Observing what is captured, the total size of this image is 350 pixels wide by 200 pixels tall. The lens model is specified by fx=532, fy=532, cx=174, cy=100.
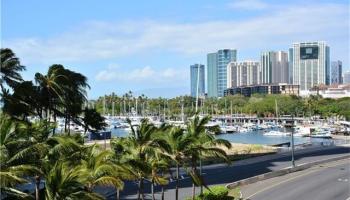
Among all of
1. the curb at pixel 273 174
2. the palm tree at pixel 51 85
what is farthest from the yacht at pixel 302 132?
the palm tree at pixel 51 85

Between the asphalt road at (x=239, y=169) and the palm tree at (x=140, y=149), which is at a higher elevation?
the palm tree at (x=140, y=149)

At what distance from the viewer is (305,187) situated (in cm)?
4997

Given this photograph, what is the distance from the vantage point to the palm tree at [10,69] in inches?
1997

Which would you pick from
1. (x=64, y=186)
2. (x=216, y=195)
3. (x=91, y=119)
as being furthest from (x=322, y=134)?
(x=64, y=186)

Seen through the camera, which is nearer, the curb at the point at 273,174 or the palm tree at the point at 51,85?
the curb at the point at 273,174

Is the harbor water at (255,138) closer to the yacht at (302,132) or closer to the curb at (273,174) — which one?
the yacht at (302,132)

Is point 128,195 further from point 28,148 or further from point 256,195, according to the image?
point 28,148

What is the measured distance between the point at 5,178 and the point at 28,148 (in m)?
2.44

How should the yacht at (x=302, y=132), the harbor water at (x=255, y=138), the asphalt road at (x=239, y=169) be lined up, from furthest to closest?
the yacht at (x=302, y=132), the harbor water at (x=255, y=138), the asphalt road at (x=239, y=169)

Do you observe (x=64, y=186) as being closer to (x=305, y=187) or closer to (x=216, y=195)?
Answer: (x=216, y=195)

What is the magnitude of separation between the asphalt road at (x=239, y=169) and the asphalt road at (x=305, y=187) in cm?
372

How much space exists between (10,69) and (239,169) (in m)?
28.2

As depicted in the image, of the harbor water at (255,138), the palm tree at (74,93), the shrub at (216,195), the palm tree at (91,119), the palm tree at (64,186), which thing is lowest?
the harbor water at (255,138)

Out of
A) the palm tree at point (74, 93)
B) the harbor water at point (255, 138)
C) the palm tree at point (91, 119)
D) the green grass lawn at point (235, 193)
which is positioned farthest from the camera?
the harbor water at point (255, 138)
